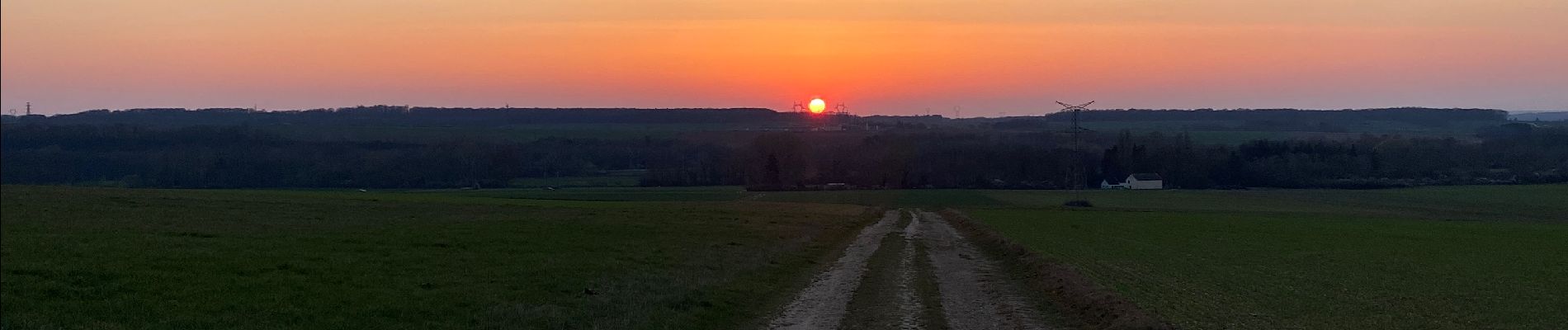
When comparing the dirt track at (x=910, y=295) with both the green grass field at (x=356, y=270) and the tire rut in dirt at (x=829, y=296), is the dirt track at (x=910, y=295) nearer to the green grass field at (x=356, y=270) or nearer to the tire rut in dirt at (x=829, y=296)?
the tire rut in dirt at (x=829, y=296)

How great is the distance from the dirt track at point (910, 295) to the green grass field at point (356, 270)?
101 centimetres

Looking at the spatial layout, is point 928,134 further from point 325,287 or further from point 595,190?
point 325,287

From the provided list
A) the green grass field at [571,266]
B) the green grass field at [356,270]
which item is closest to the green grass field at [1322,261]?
the green grass field at [571,266]

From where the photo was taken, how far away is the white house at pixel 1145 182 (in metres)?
131

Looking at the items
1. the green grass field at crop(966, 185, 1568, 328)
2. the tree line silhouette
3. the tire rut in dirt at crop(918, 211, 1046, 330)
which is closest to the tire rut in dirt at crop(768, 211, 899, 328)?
the tire rut in dirt at crop(918, 211, 1046, 330)

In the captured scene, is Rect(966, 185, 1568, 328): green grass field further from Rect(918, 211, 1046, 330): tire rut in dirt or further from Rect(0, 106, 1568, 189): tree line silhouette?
Rect(0, 106, 1568, 189): tree line silhouette

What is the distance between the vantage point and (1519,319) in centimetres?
2034

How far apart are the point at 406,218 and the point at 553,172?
10203cm

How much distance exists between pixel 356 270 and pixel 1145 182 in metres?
123

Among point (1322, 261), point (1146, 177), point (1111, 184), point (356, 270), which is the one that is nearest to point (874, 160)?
point (1111, 184)

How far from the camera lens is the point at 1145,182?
13138cm

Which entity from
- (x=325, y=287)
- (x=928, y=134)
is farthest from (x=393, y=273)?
(x=928, y=134)

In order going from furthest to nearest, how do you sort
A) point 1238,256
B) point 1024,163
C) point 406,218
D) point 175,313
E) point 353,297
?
1. point 1024,163
2. point 406,218
3. point 1238,256
4. point 353,297
5. point 175,313

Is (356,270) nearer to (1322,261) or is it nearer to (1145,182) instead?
(1322,261)
